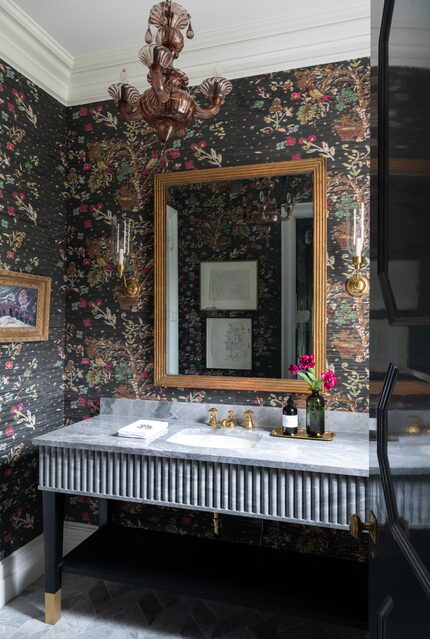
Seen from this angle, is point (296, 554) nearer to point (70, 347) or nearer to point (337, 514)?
point (337, 514)

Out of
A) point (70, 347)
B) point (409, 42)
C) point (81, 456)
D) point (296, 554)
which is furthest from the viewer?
point (70, 347)

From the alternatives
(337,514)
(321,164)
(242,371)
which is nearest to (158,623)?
Answer: (337,514)

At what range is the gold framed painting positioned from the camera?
7.66 ft

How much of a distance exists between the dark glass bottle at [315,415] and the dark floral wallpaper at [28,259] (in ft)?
4.85

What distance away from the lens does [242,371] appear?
244 cm

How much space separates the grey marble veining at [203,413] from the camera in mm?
2297

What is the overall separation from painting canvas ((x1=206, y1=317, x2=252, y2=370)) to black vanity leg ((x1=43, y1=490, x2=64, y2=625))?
101 centimetres

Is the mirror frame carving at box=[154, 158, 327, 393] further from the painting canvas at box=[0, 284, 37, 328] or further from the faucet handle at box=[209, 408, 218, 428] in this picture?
the painting canvas at box=[0, 284, 37, 328]

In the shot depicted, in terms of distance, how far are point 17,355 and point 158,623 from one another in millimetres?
1462

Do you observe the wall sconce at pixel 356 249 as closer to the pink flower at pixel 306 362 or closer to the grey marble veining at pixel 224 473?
the pink flower at pixel 306 362

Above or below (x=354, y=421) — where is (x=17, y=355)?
above

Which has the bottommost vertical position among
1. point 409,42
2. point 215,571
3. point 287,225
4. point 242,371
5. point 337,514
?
point 215,571

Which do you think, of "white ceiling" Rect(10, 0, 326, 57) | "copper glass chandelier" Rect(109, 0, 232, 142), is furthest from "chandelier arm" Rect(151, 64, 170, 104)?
"white ceiling" Rect(10, 0, 326, 57)

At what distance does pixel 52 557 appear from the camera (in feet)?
7.01
